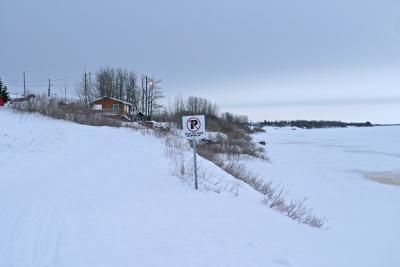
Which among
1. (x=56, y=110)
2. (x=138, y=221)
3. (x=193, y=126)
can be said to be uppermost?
(x=56, y=110)

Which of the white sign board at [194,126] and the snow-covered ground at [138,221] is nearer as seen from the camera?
the snow-covered ground at [138,221]

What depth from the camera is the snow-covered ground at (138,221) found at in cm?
546

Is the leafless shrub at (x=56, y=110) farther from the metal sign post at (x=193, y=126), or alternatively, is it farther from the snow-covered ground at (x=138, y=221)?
the metal sign post at (x=193, y=126)

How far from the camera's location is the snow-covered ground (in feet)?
17.9

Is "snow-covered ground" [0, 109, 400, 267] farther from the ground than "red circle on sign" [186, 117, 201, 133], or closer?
closer

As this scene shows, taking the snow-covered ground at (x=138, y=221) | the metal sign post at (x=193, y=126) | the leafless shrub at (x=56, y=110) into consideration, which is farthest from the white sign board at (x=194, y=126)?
the leafless shrub at (x=56, y=110)

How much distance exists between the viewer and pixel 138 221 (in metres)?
6.86

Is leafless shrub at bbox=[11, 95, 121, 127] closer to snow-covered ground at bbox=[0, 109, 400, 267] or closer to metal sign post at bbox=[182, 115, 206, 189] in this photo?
snow-covered ground at bbox=[0, 109, 400, 267]

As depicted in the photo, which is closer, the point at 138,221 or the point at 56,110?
the point at 138,221

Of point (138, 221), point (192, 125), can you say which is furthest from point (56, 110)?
point (138, 221)

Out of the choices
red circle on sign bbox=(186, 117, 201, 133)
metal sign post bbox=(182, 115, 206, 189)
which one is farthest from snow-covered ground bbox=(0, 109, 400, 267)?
red circle on sign bbox=(186, 117, 201, 133)

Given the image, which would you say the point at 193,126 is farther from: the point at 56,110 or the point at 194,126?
the point at 56,110

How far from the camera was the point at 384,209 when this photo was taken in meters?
16.1

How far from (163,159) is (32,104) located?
1205 cm
